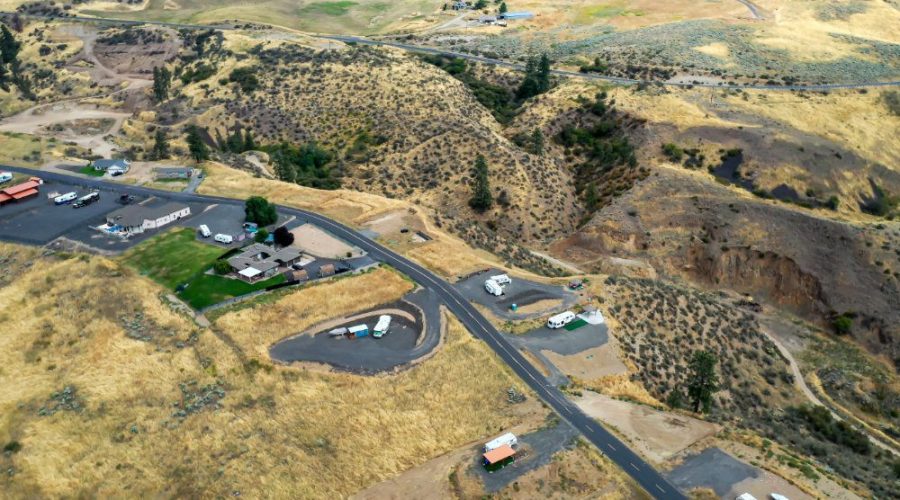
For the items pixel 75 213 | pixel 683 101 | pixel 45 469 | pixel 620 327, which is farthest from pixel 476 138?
pixel 45 469

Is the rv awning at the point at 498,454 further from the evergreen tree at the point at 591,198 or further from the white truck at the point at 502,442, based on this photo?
the evergreen tree at the point at 591,198

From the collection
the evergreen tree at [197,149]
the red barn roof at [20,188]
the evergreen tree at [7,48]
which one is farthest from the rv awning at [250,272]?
the evergreen tree at [7,48]

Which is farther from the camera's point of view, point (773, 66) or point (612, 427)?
point (773, 66)

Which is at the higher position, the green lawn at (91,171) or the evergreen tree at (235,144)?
the green lawn at (91,171)

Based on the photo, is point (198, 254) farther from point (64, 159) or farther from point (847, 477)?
point (847, 477)

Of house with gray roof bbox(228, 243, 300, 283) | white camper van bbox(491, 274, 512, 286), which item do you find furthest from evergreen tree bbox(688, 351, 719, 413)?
house with gray roof bbox(228, 243, 300, 283)

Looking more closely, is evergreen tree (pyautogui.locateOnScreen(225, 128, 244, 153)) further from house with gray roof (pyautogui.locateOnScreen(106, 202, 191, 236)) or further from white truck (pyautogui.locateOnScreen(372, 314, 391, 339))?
white truck (pyautogui.locateOnScreen(372, 314, 391, 339))
